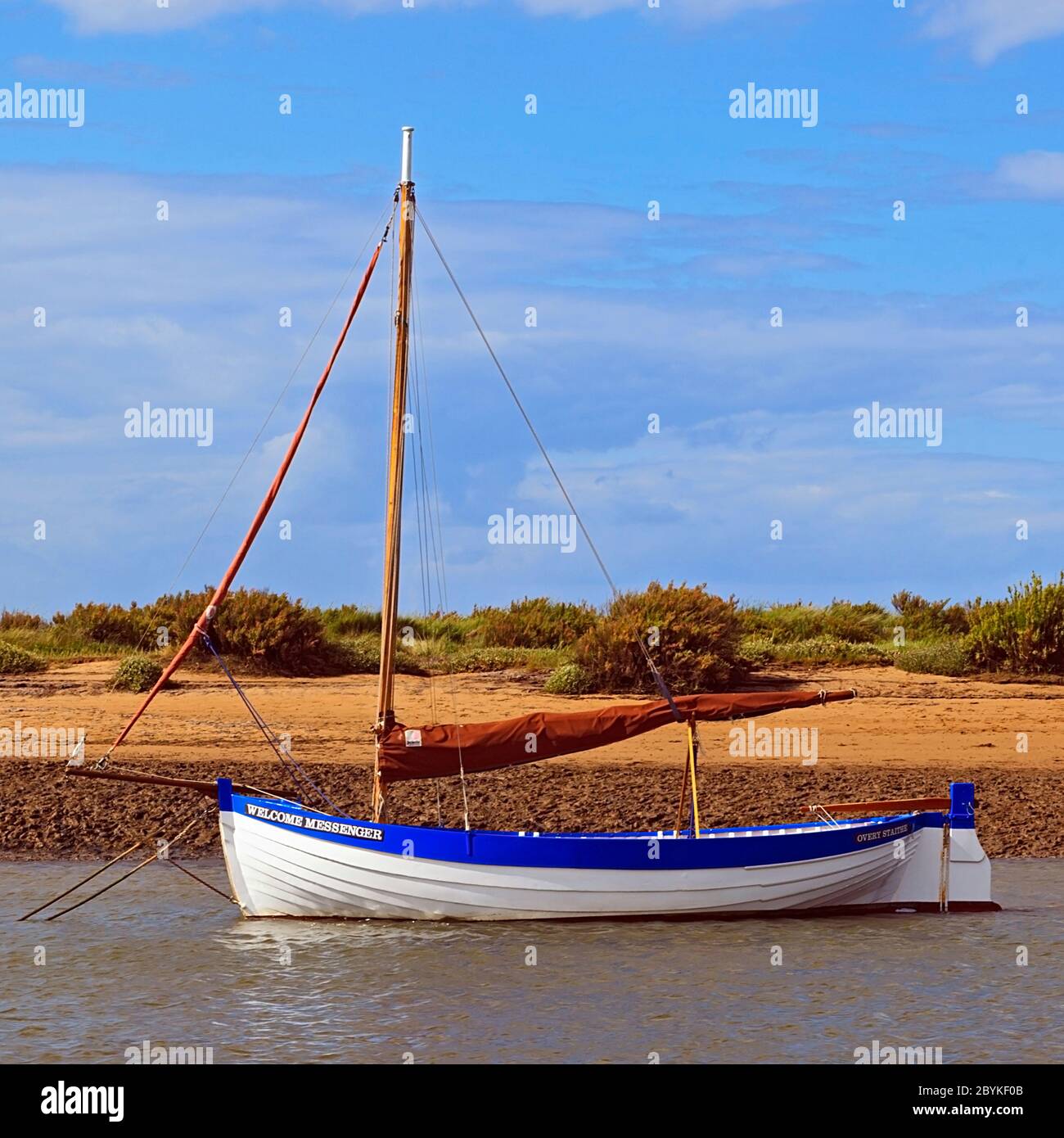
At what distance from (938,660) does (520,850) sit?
22.5 meters

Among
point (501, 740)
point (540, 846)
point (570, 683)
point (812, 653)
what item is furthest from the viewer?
point (812, 653)

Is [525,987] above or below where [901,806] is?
below

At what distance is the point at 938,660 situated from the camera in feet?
130

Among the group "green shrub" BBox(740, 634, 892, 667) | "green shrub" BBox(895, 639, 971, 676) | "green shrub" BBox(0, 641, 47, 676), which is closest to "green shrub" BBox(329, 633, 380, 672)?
"green shrub" BBox(0, 641, 47, 676)

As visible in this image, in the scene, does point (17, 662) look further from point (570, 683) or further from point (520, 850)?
point (520, 850)

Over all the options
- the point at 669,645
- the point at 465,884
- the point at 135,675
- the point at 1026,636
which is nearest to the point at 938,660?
the point at 1026,636

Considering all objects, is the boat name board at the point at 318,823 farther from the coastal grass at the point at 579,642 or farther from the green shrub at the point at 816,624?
the green shrub at the point at 816,624

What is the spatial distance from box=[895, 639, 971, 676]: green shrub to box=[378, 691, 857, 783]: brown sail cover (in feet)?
66.1

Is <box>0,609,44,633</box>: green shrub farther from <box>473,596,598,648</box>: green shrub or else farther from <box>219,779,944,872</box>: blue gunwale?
<box>219,779,944,872</box>: blue gunwale

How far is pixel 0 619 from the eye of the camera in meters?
46.9

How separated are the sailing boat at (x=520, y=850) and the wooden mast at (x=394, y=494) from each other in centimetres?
2
